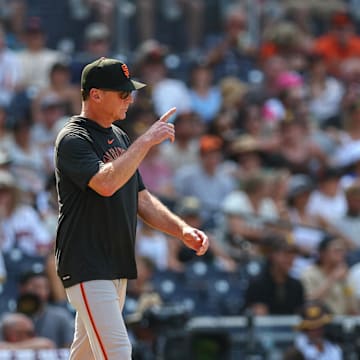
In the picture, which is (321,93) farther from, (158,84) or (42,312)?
(42,312)

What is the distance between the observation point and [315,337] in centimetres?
959

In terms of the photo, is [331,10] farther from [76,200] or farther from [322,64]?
[76,200]

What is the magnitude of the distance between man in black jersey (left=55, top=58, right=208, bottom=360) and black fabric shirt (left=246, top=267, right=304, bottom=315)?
4693 millimetres

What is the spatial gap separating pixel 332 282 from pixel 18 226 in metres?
2.88

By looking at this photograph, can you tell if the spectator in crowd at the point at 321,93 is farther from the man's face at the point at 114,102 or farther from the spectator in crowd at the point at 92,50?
the man's face at the point at 114,102

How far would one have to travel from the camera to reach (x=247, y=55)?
49.0 feet

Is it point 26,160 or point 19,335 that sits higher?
point 26,160

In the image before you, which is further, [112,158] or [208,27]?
[208,27]

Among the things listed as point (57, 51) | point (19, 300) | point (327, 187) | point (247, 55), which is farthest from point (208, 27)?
point (19, 300)

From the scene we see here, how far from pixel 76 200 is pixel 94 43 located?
8178 mm

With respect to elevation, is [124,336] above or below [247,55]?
below

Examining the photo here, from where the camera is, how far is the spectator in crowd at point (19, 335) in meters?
8.52

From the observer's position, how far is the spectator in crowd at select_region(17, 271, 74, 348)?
8961mm

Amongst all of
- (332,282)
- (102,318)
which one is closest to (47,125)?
(332,282)
